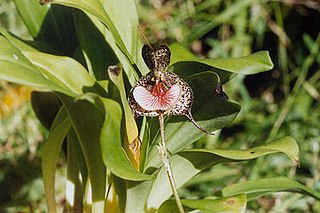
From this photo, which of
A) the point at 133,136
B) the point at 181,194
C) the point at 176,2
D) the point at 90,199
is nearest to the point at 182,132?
the point at 133,136

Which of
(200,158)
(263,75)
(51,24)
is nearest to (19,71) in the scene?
(200,158)

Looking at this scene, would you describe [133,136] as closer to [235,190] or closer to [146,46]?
[146,46]

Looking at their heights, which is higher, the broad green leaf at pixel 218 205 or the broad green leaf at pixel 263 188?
the broad green leaf at pixel 218 205

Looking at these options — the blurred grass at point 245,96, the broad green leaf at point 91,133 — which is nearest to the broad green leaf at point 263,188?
the broad green leaf at point 91,133

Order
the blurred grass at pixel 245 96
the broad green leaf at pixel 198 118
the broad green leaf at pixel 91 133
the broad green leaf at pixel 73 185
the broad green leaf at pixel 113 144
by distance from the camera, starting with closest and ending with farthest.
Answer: the broad green leaf at pixel 113 144 < the broad green leaf at pixel 91 133 < the broad green leaf at pixel 198 118 < the broad green leaf at pixel 73 185 < the blurred grass at pixel 245 96

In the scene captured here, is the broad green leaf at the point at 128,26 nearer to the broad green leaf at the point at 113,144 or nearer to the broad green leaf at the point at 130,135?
the broad green leaf at the point at 130,135

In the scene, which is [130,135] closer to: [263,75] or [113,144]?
[113,144]
